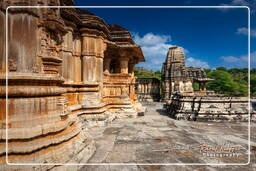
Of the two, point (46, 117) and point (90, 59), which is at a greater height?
point (90, 59)

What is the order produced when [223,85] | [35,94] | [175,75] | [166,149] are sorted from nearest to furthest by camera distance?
[35,94] → [166,149] → [175,75] → [223,85]

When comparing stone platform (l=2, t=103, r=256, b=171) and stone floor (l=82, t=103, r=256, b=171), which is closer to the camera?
stone platform (l=2, t=103, r=256, b=171)

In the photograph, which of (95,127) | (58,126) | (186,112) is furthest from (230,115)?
(58,126)

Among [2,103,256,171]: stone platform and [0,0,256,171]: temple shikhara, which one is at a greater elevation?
[0,0,256,171]: temple shikhara

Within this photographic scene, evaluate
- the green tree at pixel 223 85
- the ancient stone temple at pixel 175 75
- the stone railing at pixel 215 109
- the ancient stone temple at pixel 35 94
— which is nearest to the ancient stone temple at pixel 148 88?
the ancient stone temple at pixel 175 75

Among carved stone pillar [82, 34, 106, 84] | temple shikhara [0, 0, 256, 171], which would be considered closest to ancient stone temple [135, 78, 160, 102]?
carved stone pillar [82, 34, 106, 84]

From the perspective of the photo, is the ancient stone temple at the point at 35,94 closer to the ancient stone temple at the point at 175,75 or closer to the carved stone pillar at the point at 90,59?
the carved stone pillar at the point at 90,59

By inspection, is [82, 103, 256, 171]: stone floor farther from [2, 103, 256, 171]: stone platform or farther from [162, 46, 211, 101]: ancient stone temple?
[162, 46, 211, 101]: ancient stone temple

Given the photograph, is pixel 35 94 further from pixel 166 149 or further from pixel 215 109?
pixel 215 109

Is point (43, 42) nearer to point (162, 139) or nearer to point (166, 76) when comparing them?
point (162, 139)

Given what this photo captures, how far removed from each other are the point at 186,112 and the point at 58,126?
693cm

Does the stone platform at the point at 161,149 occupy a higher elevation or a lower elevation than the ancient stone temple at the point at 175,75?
lower

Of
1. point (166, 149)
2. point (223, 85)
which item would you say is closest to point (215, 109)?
point (166, 149)

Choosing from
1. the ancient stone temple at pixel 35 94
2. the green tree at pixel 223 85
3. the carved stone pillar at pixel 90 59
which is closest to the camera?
the ancient stone temple at pixel 35 94
